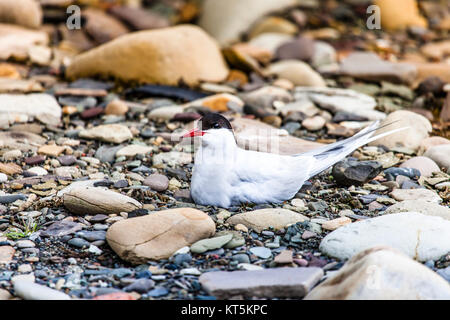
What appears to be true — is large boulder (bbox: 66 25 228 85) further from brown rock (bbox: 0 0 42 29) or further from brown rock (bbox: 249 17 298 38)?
brown rock (bbox: 249 17 298 38)

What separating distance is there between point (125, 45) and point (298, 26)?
13.1 ft

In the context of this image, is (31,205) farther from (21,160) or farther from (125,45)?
(125,45)

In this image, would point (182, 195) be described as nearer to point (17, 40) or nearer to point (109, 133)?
point (109, 133)

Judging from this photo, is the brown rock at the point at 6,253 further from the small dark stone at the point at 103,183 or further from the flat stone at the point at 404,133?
the flat stone at the point at 404,133

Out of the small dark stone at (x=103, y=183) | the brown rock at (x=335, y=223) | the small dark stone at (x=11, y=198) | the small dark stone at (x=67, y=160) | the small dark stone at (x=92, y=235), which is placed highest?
the brown rock at (x=335, y=223)

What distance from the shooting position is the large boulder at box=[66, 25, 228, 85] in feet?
26.0

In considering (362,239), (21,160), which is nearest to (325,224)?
(362,239)

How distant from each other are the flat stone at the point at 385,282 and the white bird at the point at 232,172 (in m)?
1.43

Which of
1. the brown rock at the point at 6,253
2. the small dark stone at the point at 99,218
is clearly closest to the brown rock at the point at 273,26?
the small dark stone at the point at 99,218

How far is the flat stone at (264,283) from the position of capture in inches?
138

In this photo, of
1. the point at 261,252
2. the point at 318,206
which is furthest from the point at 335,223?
the point at 261,252

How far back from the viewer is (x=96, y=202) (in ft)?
15.0
